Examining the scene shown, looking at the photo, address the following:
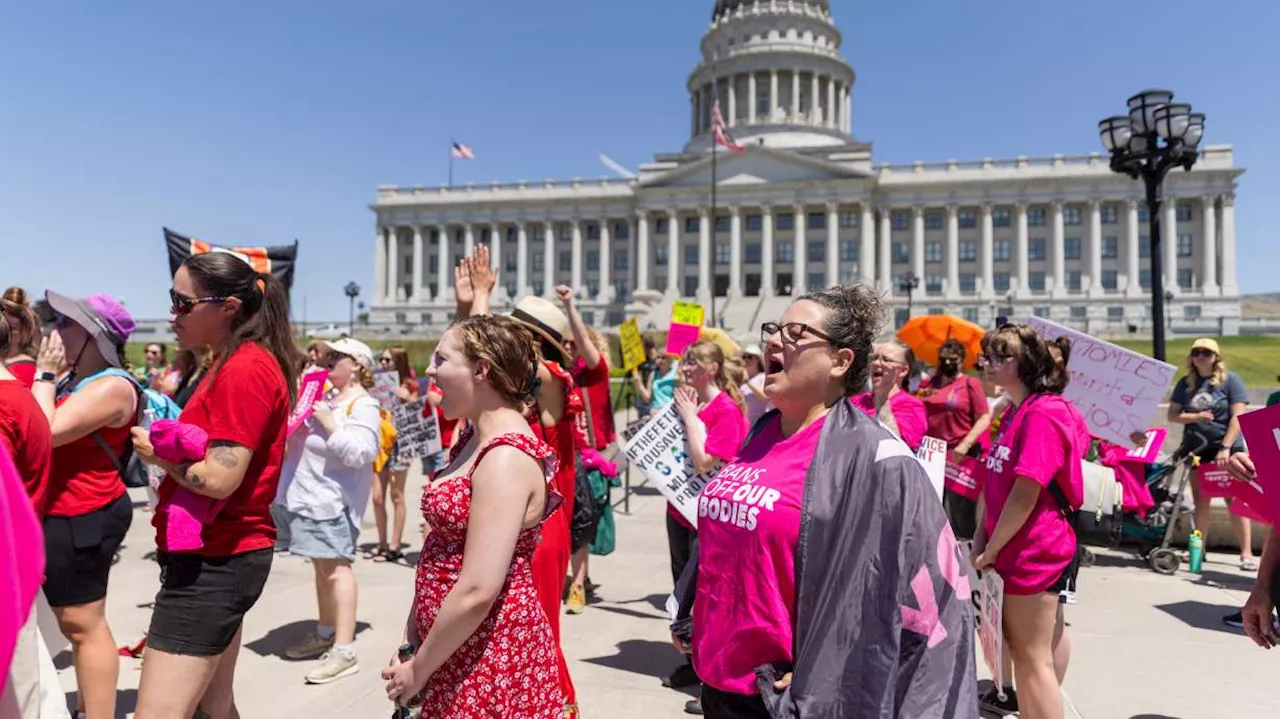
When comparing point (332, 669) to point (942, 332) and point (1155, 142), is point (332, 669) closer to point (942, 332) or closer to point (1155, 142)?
point (942, 332)

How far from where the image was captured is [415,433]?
8.82 meters

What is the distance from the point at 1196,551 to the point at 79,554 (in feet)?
30.7

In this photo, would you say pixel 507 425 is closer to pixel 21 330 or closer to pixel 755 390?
pixel 21 330

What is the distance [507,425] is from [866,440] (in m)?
1.11

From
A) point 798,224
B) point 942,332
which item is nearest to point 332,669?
point 942,332

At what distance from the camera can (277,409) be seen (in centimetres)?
328

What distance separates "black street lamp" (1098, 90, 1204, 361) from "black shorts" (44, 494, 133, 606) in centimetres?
1168

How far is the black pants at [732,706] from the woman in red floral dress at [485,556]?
51 cm

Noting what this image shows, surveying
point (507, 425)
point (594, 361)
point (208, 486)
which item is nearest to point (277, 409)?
point (208, 486)

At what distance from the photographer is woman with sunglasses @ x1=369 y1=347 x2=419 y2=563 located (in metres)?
8.55

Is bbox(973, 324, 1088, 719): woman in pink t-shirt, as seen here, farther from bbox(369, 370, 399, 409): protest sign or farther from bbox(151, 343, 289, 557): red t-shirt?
bbox(369, 370, 399, 409): protest sign

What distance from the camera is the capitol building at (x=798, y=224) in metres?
78.5

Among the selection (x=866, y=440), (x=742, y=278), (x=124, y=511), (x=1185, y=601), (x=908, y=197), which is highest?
(x=908, y=197)

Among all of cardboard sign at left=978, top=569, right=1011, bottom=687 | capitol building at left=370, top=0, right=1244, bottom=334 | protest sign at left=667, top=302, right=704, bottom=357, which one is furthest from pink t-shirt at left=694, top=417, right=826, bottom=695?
capitol building at left=370, top=0, right=1244, bottom=334
